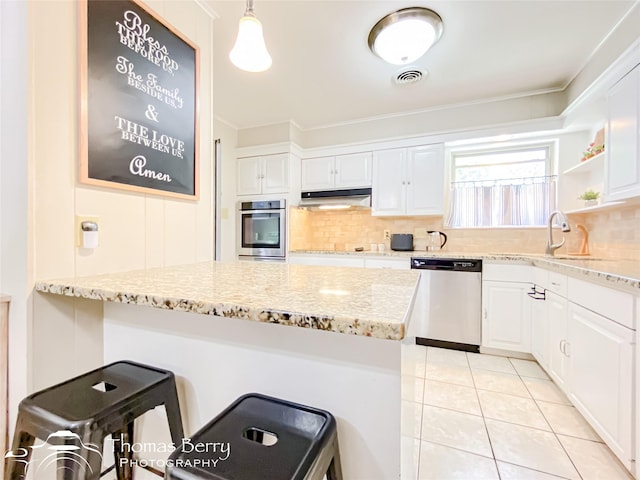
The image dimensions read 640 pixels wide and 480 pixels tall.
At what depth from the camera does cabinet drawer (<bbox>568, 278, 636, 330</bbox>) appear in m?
1.19

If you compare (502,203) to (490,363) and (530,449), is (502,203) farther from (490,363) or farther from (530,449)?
(530,449)

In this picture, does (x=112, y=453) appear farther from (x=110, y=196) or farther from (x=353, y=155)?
(x=353, y=155)

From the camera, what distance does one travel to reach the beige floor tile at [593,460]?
1251 millimetres

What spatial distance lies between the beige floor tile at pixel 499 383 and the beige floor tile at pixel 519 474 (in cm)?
71

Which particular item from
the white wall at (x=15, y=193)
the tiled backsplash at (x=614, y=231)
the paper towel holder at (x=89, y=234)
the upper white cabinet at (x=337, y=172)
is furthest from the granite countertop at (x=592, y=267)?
the white wall at (x=15, y=193)

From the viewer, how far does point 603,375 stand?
1.35 meters

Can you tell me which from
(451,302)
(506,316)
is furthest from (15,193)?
(506,316)

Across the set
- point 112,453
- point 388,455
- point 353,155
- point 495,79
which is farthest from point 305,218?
point 388,455

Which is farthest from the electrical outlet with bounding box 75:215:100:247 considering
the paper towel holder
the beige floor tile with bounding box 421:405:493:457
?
the beige floor tile with bounding box 421:405:493:457

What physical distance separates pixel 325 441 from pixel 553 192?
3.30 m

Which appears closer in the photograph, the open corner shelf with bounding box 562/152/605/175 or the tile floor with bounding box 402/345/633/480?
the tile floor with bounding box 402/345/633/480

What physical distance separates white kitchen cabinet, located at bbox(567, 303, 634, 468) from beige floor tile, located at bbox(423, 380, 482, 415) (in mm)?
529

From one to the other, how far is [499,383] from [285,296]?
2.14 metres

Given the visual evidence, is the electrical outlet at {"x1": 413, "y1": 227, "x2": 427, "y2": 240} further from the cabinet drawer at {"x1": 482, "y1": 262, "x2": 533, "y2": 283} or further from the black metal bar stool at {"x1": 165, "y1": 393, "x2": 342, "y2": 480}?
the black metal bar stool at {"x1": 165, "y1": 393, "x2": 342, "y2": 480}
